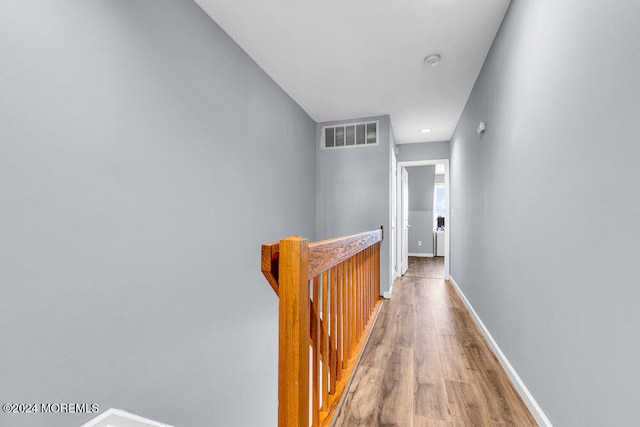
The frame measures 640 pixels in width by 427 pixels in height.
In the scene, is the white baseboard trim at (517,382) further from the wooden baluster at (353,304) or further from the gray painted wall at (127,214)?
the gray painted wall at (127,214)

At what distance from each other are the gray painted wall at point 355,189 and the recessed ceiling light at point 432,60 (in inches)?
52.5

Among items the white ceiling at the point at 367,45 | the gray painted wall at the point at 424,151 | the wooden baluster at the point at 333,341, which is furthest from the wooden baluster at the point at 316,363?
the gray painted wall at the point at 424,151

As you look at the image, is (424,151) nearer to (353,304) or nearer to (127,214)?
(353,304)

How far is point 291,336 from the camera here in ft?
3.21

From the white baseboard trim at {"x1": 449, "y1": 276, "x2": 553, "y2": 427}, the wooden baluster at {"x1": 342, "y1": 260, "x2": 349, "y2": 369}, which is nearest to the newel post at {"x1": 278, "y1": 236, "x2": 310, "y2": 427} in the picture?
the wooden baluster at {"x1": 342, "y1": 260, "x2": 349, "y2": 369}

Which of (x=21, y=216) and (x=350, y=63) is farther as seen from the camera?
(x=350, y=63)

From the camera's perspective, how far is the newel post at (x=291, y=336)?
96cm

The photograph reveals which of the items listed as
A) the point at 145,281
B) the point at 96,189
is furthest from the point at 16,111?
the point at 145,281

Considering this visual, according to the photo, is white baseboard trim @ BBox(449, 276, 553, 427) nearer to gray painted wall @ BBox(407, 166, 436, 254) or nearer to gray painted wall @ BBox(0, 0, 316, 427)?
gray painted wall @ BBox(0, 0, 316, 427)

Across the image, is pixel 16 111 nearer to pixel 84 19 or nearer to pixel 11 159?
pixel 11 159

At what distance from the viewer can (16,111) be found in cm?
104

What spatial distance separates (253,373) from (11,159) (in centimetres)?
229

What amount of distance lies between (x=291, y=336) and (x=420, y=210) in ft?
25.4

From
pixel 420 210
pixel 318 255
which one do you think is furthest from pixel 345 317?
pixel 420 210
